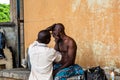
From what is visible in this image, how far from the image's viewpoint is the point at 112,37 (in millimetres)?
6305

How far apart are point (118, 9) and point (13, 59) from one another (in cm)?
418

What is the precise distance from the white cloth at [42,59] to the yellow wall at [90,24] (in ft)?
5.75

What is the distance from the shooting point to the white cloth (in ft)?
15.7

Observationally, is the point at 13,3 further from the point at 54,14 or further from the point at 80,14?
the point at 80,14

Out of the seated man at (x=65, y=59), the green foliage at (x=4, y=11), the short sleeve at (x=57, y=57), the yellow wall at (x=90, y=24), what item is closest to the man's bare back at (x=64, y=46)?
the seated man at (x=65, y=59)

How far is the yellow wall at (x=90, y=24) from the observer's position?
6289 mm

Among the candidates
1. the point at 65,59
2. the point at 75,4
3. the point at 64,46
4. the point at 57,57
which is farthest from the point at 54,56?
the point at 75,4

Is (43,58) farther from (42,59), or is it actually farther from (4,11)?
(4,11)

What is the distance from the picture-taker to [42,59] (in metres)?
4.79

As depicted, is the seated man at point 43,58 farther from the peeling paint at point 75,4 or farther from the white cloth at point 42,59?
the peeling paint at point 75,4

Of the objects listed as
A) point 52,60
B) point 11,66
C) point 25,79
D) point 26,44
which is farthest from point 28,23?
point 52,60

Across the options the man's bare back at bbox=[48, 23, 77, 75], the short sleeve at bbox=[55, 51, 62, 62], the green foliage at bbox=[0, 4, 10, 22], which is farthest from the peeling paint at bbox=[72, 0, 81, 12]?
the green foliage at bbox=[0, 4, 10, 22]

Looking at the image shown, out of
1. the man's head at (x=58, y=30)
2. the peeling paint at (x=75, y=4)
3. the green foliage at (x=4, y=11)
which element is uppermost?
the peeling paint at (x=75, y=4)

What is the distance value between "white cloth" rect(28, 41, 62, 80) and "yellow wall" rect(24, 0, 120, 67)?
69.0 inches
